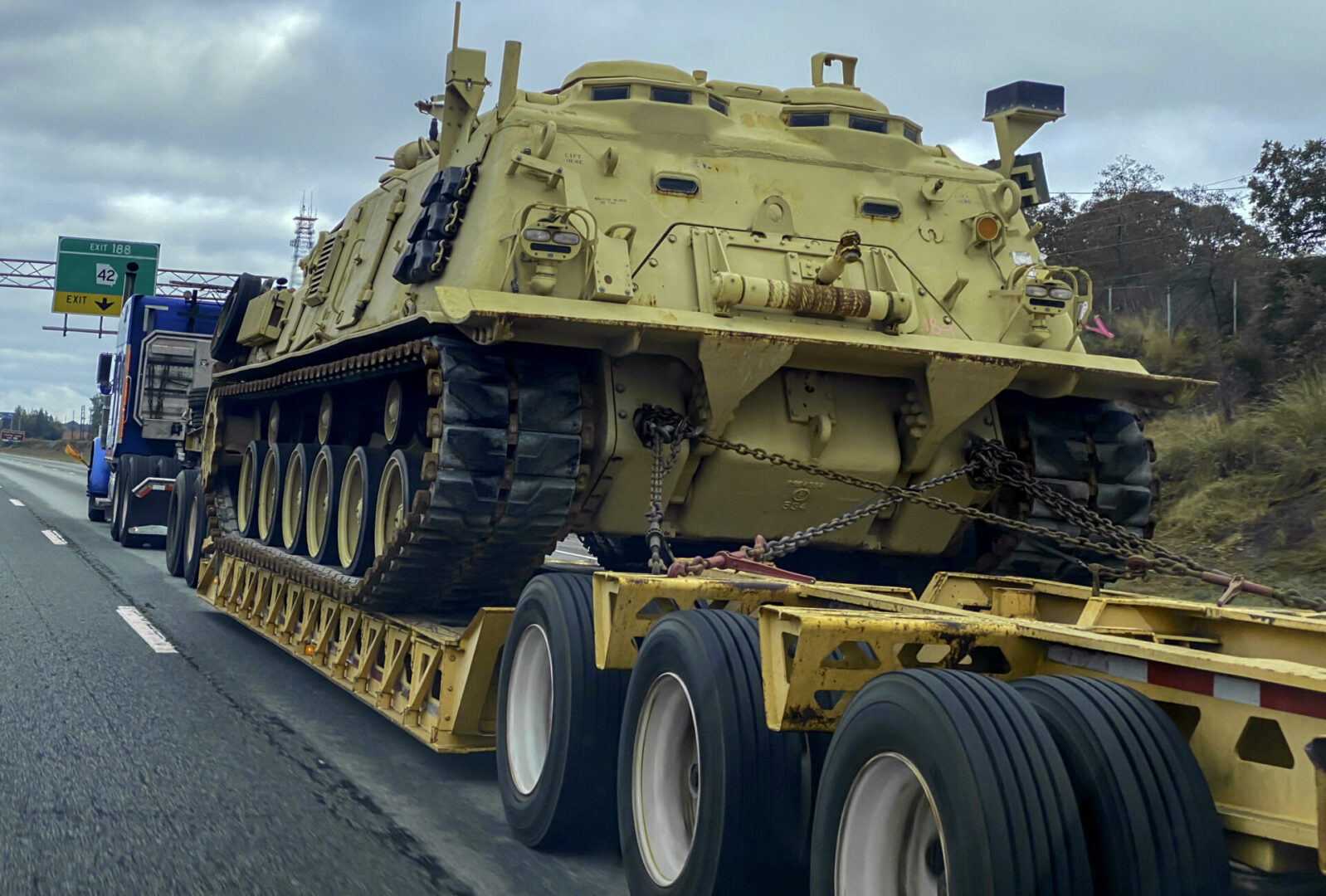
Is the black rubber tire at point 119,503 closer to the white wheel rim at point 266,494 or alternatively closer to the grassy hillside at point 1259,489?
the white wheel rim at point 266,494

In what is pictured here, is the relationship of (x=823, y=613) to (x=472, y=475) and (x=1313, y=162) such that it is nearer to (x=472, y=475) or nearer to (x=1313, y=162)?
(x=472, y=475)

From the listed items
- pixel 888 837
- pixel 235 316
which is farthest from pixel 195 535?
pixel 888 837

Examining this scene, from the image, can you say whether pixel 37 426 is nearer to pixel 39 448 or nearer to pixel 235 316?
pixel 39 448

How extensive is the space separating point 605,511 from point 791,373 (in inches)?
44.1

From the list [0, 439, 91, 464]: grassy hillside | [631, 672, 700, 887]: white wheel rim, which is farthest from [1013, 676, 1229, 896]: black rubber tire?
[0, 439, 91, 464]: grassy hillside

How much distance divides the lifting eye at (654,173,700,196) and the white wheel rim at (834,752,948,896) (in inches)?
183

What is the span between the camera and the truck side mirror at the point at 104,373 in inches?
926

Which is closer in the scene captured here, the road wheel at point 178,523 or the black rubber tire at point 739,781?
the black rubber tire at point 739,781

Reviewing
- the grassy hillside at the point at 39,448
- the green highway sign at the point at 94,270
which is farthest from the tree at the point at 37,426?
the green highway sign at the point at 94,270

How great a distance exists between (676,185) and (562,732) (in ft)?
11.4

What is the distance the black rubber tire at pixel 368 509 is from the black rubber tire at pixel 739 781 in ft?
13.9

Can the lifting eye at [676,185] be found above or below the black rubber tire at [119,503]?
above

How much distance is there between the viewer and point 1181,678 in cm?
308

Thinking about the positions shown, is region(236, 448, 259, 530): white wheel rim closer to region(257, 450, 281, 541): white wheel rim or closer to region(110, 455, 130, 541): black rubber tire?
region(257, 450, 281, 541): white wheel rim
